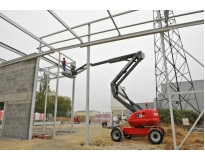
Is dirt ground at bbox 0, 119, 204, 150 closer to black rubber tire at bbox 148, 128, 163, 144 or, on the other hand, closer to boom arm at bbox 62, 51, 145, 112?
black rubber tire at bbox 148, 128, 163, 144

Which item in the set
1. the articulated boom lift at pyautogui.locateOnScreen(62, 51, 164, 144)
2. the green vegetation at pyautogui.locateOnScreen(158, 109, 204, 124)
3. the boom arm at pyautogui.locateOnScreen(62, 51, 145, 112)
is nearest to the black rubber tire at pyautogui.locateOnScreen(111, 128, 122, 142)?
the articulated boom lift at pyautogui.locateOnScreen(62, 51, 164, 144)

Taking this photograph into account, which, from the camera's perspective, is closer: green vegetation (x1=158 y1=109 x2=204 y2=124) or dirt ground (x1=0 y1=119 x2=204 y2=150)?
dirt ground (x1=0 y1=119 x2=204 y2=150)

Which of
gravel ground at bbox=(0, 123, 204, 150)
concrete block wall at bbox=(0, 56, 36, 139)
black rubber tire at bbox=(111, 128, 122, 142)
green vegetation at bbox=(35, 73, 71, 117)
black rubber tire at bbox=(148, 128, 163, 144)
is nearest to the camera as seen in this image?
gravel ground at bbox=(0, 123, 204, 150)

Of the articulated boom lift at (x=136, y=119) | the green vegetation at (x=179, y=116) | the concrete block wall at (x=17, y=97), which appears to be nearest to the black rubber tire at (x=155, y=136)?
the articulated boom lift at (x=136, y=119)

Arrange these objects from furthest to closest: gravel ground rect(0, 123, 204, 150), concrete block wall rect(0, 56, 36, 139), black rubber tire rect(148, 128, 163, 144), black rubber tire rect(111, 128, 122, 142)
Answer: concrete block wall rect(0, 56, 36, 139) → black rubber tire rect(111, 128, 122, 142) → black rubber tire rect(148, 128, 163, 144) → gravel ground rect(0, 123, 204, 150)

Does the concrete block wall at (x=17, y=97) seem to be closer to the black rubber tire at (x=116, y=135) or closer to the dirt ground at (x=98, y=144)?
the dirt ground at (x=98, y=144)

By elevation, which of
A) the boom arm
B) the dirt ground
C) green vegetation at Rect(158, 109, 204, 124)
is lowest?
the dirt ground

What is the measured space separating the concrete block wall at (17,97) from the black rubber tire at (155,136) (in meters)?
7.03

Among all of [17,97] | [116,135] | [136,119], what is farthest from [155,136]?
[17,97]

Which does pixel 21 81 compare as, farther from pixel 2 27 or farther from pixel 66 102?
pixel 66 102

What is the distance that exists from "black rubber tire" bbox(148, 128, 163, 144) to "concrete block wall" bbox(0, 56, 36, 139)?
7034mm

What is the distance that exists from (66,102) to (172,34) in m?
37.4

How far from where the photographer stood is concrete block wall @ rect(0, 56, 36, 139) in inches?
360

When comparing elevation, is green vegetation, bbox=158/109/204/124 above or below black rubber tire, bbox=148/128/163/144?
above
